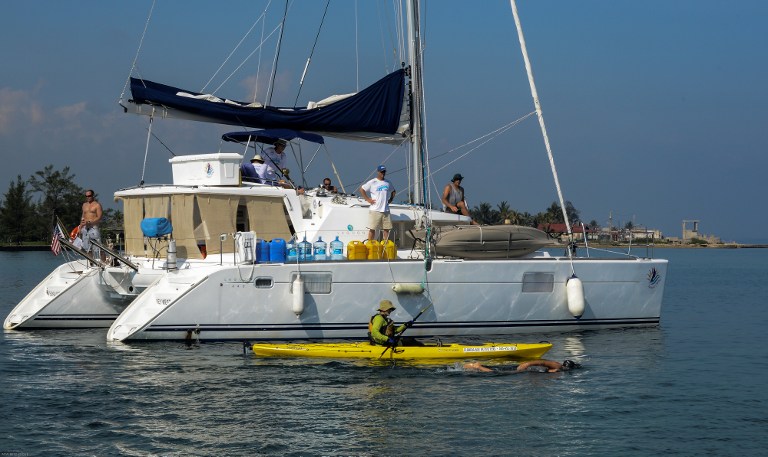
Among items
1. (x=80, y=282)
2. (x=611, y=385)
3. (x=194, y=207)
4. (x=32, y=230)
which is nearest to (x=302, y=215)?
(x=194, y=207)

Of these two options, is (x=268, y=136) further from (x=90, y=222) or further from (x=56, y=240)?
(x=56, y=240)

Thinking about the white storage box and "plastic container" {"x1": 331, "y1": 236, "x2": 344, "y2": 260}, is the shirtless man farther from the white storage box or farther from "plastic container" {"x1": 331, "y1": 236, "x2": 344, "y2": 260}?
"plastic container" {"x1": 331, "y1": 236, "x2": 344, "y2": 260}

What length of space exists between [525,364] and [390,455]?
5.24 meters

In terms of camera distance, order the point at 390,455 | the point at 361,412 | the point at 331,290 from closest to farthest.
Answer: the point at 390,455 → the point at 361,412 → the point at 331,290

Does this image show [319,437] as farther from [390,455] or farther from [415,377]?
[415,377]

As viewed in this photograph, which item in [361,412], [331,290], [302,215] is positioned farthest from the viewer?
[302,215]

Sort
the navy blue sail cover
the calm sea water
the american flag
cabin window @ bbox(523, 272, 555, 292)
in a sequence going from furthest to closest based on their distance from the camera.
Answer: the navy blue sail cover
the american flag
cabin window @ bbox(523, 272, 555, 292)
the calm sea water

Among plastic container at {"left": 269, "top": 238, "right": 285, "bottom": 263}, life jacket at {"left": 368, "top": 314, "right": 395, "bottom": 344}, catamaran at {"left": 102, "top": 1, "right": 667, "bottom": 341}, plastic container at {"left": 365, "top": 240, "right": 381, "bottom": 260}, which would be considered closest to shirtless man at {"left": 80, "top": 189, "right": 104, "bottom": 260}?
catamaran at {"left": 102, "top": 1, "right": 667, "bottom": 341}

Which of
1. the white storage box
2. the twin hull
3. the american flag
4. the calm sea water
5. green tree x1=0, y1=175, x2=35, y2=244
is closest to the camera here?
the calm sea water

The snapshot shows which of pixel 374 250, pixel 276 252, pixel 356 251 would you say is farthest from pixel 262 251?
pixel 374 250

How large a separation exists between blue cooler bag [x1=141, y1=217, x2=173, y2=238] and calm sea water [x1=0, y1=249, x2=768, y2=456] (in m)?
2.28

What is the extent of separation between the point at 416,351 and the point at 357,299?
6.06ft

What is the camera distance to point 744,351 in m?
20.5

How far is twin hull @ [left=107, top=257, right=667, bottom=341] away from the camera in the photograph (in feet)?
57.4
